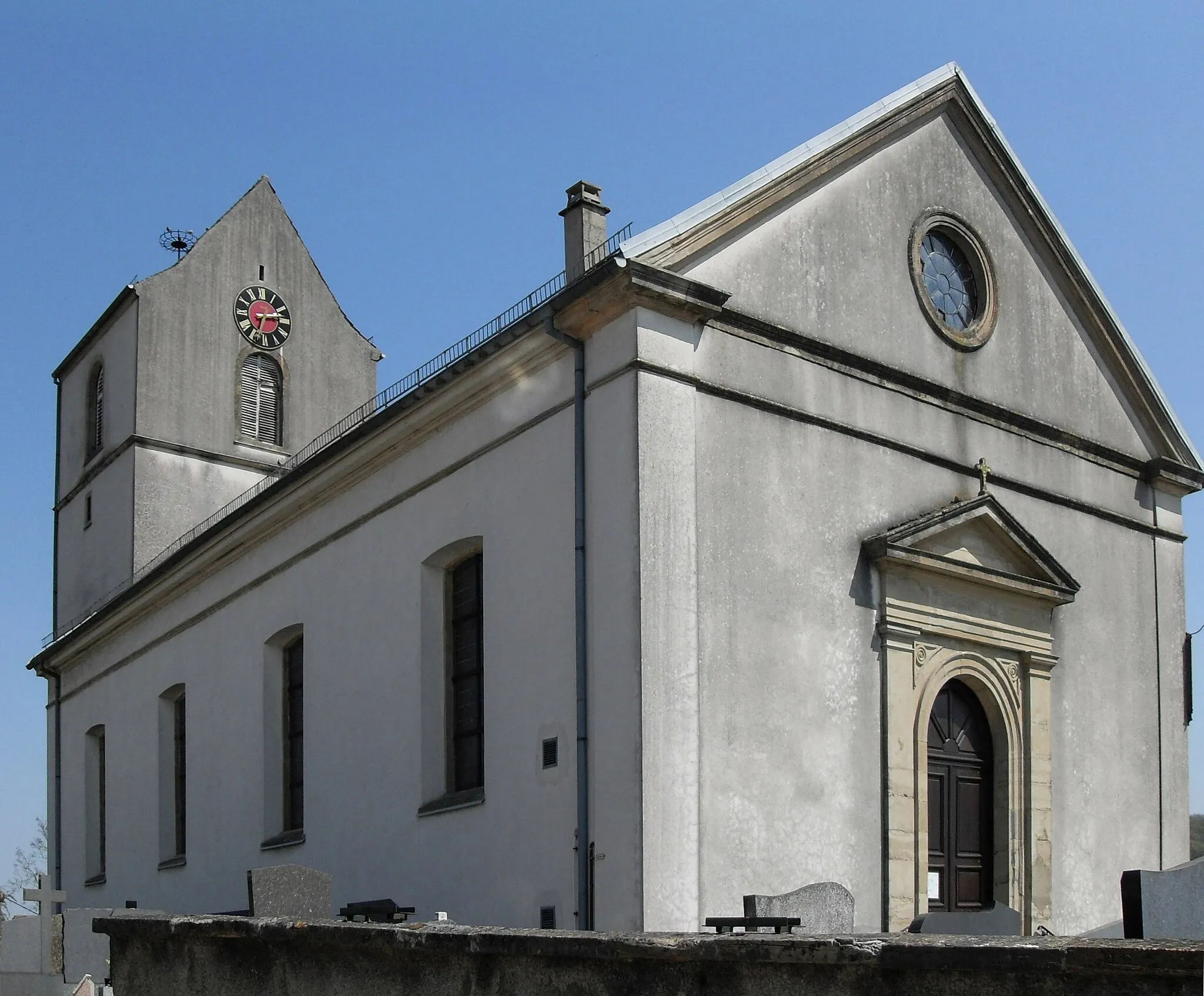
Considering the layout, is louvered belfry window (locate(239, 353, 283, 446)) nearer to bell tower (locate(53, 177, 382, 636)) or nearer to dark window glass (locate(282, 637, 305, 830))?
bell tower (locate(53, 177, 382, 636))

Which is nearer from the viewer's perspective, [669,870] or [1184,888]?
[1184,888]

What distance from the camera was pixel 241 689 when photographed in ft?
69.0

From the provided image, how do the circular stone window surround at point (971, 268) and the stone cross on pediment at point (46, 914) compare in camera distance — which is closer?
the stone cross on pediment at point (46, 914)

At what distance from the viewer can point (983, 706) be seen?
632 inches

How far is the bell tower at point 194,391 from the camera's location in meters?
28.8

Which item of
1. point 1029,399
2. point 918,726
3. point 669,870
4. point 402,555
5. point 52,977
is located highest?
point 1029,399

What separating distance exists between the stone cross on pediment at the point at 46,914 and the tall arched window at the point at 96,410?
17584 millimetres

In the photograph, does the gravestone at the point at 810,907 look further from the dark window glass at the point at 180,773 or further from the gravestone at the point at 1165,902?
the dark window glass at the point at 180,773

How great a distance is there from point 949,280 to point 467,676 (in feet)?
23.5

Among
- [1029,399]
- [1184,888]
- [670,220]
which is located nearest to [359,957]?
[1184,888]

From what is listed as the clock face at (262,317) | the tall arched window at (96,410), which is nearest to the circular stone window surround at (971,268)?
the clock face at (262,317)

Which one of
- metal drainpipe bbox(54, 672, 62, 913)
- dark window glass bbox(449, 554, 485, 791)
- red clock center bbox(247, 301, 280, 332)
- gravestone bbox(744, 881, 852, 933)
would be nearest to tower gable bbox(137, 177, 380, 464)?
red clock center bbox(247, 301, 280, 332)

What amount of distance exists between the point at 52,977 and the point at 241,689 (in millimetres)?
8033

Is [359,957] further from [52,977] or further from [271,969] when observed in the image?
[52,977]
